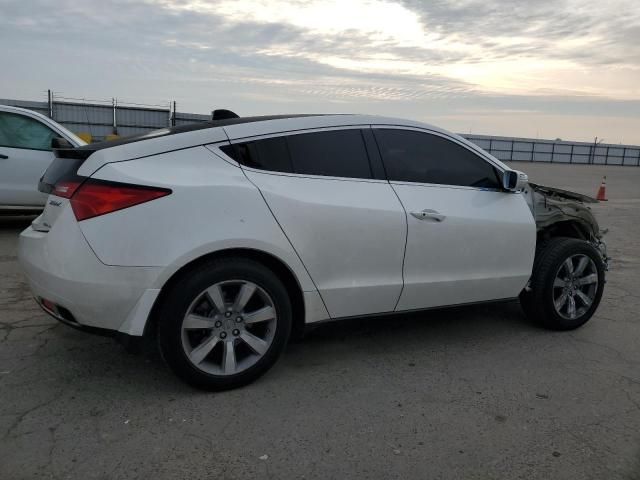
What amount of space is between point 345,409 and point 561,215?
8.22ft

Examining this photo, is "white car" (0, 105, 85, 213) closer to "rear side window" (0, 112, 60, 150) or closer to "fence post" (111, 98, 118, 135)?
"rear side window" (0, 112, 60, 150)

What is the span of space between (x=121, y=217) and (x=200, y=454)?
123cm

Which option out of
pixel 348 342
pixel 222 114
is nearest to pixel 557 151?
pixel 348 342

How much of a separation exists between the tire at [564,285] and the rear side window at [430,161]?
764 mm

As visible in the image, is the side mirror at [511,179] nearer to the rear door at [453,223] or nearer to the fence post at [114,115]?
the rear door at [453,223]

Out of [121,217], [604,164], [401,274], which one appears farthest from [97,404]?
[604,164]

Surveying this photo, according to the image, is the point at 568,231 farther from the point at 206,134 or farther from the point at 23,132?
the point at 23,132

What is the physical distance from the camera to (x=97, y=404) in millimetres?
2990

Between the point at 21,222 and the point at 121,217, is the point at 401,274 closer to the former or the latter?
Answer: the point at 121,217

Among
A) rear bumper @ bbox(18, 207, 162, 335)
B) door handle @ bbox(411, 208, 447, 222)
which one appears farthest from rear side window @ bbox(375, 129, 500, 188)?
rear bumper @ bbox(18, 207, 162, 335)

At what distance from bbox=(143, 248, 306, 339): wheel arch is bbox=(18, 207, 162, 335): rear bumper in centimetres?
9

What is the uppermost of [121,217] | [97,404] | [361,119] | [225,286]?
[361,119]

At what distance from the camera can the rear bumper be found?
9.31 feet

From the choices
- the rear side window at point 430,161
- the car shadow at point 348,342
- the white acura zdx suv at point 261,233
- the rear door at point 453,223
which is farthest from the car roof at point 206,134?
the car shadow at point 348,342
